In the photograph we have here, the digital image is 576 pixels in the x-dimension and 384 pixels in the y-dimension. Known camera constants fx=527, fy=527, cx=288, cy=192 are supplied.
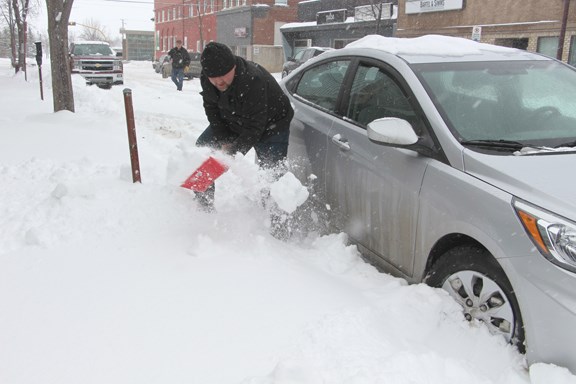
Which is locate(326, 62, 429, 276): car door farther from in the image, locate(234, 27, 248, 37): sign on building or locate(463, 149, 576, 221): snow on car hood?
locate(234, 27, 248, 37): sign on building

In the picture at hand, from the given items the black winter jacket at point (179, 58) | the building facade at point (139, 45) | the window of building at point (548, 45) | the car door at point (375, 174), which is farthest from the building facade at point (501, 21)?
the building facade at point (139, 45)

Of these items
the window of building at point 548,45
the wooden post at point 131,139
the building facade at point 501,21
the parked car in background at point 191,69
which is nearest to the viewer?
the wooden post at point 131,139

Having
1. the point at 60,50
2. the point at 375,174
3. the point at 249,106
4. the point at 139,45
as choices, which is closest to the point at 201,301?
the point at 375,174

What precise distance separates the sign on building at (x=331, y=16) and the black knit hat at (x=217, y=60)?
3026 cm

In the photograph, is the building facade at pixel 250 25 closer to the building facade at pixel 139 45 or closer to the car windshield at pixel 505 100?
the building facade at pixel 139 45

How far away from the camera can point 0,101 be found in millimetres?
11320

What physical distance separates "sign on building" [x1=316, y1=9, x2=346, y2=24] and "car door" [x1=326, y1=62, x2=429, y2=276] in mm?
30290

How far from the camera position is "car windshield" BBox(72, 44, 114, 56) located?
64.6 feet

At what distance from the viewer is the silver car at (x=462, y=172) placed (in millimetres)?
2189

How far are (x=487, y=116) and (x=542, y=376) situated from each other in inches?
57.5

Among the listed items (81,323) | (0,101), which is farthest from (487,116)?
(0,101)

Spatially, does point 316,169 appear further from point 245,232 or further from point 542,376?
point 542,376

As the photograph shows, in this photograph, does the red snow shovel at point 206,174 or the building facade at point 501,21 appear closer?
the red snow shovel at point 206,174

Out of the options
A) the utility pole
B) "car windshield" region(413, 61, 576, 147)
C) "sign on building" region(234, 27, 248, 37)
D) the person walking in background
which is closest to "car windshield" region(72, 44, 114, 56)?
the person walking in background
